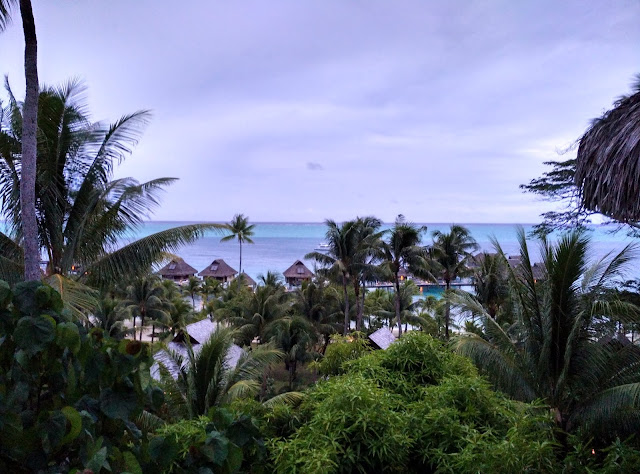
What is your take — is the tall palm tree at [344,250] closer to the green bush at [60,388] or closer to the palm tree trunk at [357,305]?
the palm tree trunk at [357,305]

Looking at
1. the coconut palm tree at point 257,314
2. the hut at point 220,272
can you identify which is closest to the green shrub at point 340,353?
the coconut palm tree at point 257,314

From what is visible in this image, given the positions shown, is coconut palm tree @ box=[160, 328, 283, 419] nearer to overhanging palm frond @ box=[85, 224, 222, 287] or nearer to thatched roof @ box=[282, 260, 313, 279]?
overhanging palm frond @ box=[85, 224, 222, 287]

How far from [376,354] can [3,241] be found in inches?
255

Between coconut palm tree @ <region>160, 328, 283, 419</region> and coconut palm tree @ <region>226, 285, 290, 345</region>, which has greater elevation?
coconut palm tree @ <region>160, 328, 283, 419</region>

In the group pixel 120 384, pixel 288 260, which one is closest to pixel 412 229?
pixel 120 384

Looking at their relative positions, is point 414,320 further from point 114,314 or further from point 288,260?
point 288,260

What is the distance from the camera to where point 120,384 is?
1.65 meters

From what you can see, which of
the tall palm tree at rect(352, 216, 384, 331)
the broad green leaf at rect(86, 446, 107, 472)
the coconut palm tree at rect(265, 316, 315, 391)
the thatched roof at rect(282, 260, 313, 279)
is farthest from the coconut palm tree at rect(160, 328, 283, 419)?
the thatched roof at rect(282, 260, 313, 279)

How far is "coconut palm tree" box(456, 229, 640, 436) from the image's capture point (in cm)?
675

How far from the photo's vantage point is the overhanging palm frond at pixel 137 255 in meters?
8.63

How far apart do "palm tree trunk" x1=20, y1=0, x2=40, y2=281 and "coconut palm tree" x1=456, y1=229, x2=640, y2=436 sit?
6083 mm

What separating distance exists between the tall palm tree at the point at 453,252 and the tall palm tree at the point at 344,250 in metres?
5.84

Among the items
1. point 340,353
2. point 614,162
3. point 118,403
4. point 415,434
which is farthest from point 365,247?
point 118,403

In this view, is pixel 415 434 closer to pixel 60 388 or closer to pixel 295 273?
pixel 60 388
